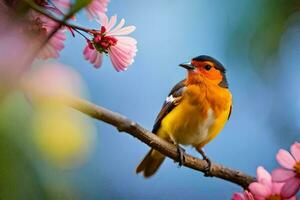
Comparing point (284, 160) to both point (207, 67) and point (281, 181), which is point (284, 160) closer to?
point (281, 181)

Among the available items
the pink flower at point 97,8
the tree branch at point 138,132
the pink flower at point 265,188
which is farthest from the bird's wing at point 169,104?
the pink flower at point 97,8

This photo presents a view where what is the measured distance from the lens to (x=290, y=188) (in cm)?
22

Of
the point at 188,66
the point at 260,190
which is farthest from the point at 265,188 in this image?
the point at 188,66

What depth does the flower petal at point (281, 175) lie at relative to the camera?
0.23m

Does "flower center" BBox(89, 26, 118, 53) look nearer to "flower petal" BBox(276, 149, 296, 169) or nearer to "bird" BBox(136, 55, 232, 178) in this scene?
"flower petal" BBox(276, 149, 296, 169)

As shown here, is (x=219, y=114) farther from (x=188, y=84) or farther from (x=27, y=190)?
(x=27, y=190)

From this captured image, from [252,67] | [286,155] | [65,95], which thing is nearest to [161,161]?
[252,67]

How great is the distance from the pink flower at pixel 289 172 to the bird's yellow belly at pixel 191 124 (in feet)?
1.47

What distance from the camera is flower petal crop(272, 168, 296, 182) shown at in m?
0.23

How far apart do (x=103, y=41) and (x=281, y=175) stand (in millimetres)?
112

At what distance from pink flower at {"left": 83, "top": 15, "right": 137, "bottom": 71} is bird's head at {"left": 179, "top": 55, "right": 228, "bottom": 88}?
39 centimetres

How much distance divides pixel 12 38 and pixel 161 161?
65 centimetres

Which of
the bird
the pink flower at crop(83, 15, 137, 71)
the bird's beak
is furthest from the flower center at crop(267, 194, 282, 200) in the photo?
the bird

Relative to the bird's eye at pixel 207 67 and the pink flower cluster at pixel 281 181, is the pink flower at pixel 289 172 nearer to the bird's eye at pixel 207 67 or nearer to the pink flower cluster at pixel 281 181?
the pink flower cluster at pixel 281 181
